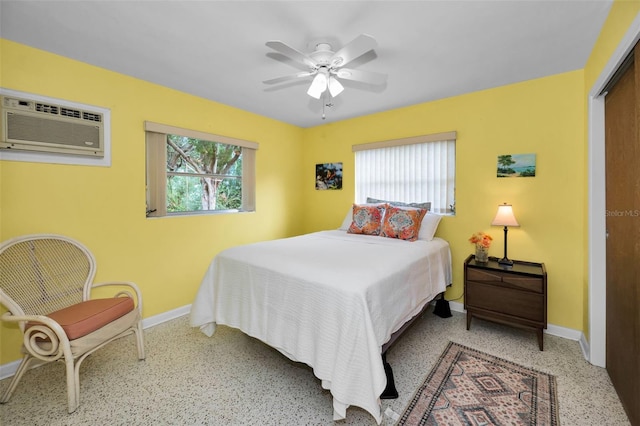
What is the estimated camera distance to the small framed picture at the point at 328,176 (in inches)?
159

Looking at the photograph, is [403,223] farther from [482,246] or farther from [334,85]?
[334,85]

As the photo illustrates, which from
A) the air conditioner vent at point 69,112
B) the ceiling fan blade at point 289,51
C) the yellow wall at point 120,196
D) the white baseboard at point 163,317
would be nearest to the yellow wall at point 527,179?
the ceiling fan blade at point 289,51

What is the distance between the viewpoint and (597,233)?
202 centimetres

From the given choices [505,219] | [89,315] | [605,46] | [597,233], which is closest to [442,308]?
[505,219]

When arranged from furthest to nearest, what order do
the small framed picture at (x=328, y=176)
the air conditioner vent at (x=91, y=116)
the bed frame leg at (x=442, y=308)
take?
the small framed picture at (x=328, y=176)
the bed frame leg at (x=442, y=308)
the air conditioner vent at (x=91, y=116)

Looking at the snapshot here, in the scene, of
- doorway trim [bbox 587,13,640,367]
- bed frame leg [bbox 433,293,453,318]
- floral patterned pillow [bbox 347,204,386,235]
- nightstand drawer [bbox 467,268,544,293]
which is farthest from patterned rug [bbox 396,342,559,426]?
floral patterned pillow [bbox 347,204,386,235]

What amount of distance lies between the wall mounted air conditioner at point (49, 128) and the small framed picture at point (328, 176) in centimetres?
269

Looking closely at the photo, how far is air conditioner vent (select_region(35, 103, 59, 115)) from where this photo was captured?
2092 mm

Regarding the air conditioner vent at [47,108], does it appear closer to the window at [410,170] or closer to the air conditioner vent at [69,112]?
the air conditioner vent at [69,112]

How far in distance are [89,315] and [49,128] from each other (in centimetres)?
152

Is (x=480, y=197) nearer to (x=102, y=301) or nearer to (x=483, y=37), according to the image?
(x=483, y=37)

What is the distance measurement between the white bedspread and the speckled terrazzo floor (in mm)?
259

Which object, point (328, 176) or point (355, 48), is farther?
point (328, 176)

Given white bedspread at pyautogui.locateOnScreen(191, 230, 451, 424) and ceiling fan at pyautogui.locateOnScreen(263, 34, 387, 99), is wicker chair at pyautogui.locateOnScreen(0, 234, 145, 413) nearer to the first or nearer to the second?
white bedspread at pyautogui.locateOnScreen(191, 230, 451, 424)
